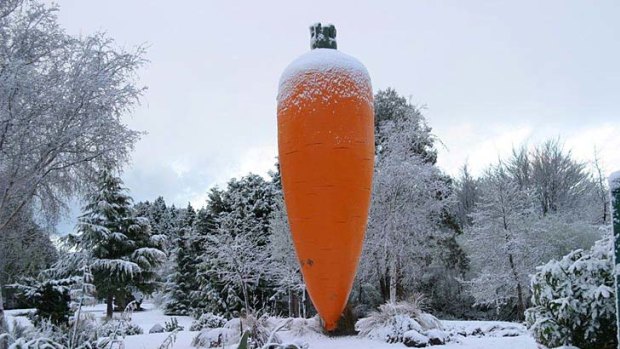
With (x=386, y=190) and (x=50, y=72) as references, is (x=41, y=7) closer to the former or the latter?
(x=50, y=72)

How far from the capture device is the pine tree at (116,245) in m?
19.8

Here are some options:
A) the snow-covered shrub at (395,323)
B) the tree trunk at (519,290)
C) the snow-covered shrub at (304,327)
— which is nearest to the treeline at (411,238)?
the tree trunk at (519,290)

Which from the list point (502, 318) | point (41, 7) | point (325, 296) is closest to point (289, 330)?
point (325, 296)

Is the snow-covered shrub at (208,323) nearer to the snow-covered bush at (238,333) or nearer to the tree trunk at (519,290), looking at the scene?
the snow-covered bush at (238,333)

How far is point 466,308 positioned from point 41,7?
677 inches

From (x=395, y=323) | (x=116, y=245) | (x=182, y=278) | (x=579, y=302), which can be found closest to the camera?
(x=579, y=302)

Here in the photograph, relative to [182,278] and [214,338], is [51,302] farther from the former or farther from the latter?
[182,278]

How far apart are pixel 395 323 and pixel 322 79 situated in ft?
23.9

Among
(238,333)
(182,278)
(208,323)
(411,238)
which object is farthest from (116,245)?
A: (238,333)

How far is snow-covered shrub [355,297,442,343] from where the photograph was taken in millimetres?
9422

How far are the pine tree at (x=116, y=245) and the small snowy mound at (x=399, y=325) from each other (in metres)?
12.5

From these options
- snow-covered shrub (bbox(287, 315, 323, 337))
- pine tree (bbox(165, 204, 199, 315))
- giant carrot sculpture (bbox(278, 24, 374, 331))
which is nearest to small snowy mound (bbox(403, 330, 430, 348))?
snow-covered shrub (bbox(287, 315, 323, 337))

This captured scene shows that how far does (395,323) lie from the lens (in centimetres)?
977

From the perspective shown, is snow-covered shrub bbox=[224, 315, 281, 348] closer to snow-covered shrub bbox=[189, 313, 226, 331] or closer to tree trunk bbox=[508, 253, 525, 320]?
snow-covered shrub bbox=[189, 313, 226, 331]
